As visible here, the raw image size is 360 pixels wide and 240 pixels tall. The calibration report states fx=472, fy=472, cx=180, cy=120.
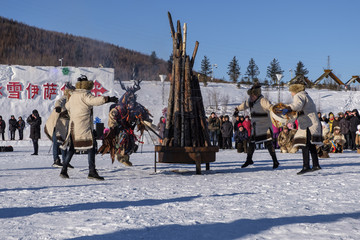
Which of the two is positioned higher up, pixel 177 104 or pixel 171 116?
pixel 177 104

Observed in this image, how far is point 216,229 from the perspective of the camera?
343cm

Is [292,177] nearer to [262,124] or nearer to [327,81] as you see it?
[262,124]

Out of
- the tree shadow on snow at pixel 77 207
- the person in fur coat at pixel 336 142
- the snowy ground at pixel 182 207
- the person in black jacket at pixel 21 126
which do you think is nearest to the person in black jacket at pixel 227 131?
the person in fur coat at pixel 336 142

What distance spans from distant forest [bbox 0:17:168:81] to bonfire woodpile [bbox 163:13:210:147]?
85951 mm

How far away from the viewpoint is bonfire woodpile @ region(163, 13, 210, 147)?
767 centimetres

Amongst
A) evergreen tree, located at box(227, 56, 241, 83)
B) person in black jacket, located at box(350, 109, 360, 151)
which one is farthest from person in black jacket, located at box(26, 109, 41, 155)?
evergreen tree, located at box(227, 56, 241, 83)

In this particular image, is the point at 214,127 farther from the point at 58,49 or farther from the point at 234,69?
the point at 58,49

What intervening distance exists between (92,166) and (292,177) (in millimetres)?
2893

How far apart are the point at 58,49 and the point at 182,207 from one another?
112 meters

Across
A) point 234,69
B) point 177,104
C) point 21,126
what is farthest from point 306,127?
point 234,69

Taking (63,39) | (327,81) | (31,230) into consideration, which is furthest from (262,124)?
(63,39)

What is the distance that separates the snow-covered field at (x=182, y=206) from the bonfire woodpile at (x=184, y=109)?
721 millimetres

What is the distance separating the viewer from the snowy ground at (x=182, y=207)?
3.36m

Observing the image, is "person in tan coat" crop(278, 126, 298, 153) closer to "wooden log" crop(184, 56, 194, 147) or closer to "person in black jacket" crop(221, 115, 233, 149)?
"person in black jacket" crop(221, 115, 233, 149)
